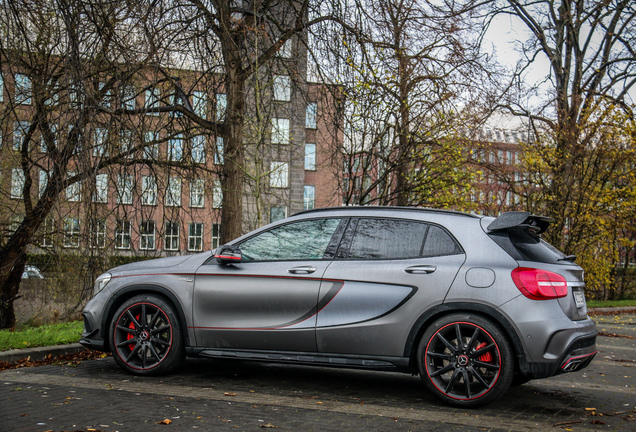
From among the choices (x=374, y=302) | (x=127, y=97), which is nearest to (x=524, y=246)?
(x=374, y=302)

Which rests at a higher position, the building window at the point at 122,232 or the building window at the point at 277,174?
the building window at the point at 277,174

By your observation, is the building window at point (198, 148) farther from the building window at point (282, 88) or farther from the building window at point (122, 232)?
the building window at point (122, 232)

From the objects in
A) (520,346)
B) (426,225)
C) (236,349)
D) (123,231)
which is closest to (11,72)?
(123,231)

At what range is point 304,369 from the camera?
7430 mm

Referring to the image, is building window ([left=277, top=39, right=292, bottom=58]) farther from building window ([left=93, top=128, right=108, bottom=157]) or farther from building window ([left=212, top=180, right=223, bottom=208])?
building window ([left=93, top=128, right=108, bottom=157])

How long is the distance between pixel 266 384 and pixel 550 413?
2.55 metres

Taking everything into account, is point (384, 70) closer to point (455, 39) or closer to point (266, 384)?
point (455, 39)

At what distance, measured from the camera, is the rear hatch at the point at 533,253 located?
17.8 ft

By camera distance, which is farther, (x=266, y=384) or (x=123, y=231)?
(x=123, y=231)

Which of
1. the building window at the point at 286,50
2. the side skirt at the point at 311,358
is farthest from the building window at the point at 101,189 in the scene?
the building window at the point at 286,50

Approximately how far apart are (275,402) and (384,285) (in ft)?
4.38

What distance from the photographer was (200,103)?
1326 cm

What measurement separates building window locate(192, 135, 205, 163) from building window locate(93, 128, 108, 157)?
11.3 feet

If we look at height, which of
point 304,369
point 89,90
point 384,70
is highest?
point 384,70
